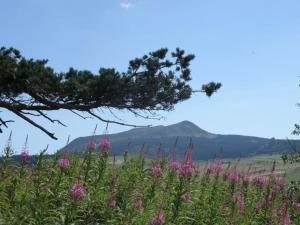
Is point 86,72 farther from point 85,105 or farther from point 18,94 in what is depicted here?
point 18,94

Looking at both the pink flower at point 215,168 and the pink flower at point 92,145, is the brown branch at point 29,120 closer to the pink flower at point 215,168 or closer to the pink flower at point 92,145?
the pink flower at point 215,168

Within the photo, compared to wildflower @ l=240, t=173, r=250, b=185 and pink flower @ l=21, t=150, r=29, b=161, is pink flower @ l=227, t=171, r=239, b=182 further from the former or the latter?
pink flower @ l=21, t=150, r=29, b=161

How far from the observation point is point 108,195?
8242 millimetres

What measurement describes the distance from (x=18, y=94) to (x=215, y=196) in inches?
373

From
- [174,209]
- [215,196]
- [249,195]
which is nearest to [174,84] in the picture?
[249,195]

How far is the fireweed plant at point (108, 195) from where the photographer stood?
718cm

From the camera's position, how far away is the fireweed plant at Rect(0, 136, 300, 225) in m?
7.18

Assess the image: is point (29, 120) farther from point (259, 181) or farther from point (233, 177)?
point (233, 177)

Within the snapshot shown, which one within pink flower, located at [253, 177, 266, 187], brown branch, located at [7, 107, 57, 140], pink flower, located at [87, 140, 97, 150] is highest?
brown branch, located at [7, 107, 57, 140]

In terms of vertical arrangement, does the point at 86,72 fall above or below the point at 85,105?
above

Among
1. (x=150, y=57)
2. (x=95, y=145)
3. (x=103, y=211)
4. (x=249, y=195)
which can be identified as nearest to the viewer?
(x=103, y=211)

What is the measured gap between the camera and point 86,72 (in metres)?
18.2

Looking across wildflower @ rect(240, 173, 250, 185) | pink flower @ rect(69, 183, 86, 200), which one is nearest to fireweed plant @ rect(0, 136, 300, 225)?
pink flower @ rect(69, 183, 86, 200)

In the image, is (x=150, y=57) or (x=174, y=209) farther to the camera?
(x=150, y=57)
